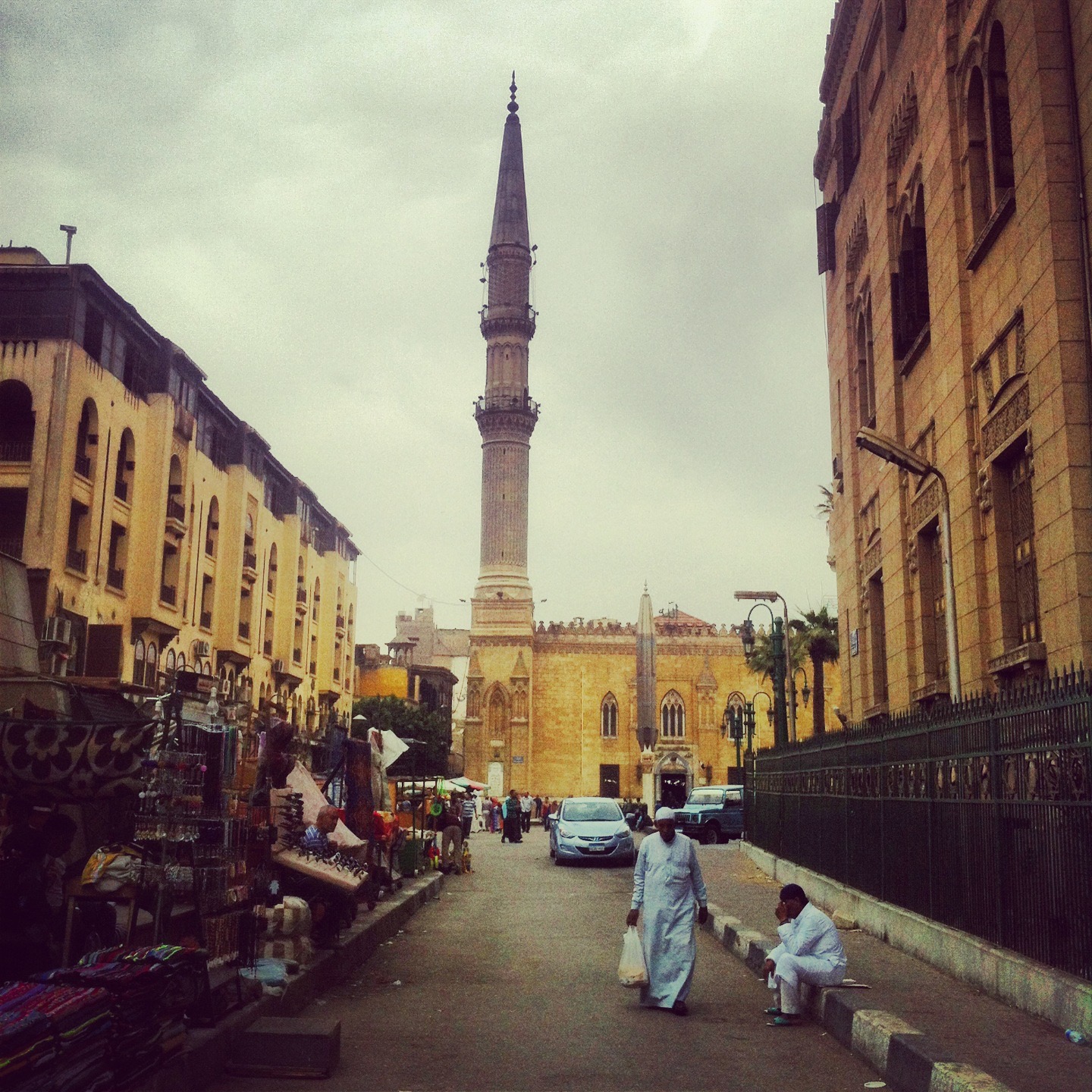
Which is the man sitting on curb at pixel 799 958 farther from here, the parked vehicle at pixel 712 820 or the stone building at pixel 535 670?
the stone building at pixel 535 670

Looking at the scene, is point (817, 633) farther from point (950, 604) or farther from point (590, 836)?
point (950, 604)

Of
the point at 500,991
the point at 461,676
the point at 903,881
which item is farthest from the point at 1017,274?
the point at 461,676

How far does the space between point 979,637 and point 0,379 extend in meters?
20.0

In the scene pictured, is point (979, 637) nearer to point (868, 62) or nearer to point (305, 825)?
point (305, 825)

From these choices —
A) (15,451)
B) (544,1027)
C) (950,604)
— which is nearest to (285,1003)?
(544,1027)

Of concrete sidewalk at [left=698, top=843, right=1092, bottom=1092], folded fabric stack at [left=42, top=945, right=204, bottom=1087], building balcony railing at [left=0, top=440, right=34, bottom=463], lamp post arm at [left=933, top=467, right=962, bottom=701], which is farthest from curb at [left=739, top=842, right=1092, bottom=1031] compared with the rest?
building balcony railing at [left=0, top=440, right=34, bottom=463]

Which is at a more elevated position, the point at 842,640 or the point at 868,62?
the point at 868,62

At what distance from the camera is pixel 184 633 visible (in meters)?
31.6

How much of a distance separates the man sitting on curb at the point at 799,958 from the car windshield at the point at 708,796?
26.2 metres

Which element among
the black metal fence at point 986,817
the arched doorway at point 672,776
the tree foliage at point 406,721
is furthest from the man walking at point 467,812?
the arched doorway at point 672,776

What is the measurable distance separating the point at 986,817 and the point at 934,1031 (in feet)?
7.21

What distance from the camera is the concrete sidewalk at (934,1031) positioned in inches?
218

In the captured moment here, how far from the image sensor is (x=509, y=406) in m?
64.1

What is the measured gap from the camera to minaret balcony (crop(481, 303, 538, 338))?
65.4m
